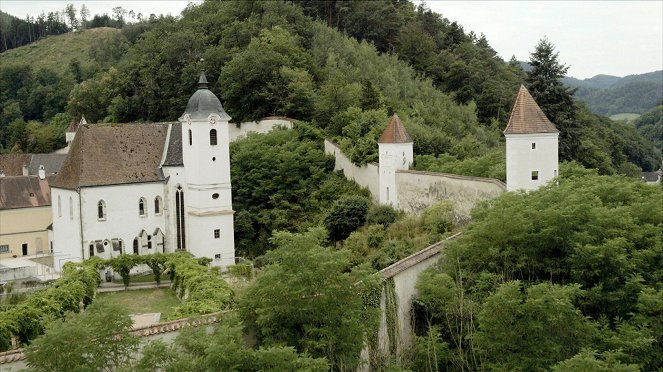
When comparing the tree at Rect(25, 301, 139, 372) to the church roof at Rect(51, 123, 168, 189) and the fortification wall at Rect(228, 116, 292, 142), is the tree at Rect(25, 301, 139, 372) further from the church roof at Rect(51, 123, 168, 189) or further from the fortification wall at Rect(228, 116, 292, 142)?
the fortification wall at Rect(228, 116, 292, 142)

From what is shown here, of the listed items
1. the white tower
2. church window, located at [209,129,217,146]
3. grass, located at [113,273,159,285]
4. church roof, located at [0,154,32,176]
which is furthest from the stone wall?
church roof, located at [0,154,32,176]

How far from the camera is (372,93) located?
46.9 m

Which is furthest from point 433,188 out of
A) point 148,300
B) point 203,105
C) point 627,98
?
point 627,98

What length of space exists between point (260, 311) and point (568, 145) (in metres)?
29.6

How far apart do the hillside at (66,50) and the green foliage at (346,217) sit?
80022mm

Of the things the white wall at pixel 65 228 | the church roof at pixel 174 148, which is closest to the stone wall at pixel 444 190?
the church roof at pixel 174 148

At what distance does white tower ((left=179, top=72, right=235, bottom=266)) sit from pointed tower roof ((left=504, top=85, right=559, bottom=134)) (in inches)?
657

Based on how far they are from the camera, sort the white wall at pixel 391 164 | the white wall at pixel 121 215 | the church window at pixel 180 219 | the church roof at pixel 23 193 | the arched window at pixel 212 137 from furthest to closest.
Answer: the church roof at pixel 23 193, the church window at pixel 180 219, the arched window at pixel 212 137, the white wall at pixel 121 215, the white wall at pixel 391 164

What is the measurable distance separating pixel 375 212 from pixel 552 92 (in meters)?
15.1

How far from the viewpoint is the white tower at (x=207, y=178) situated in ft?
132

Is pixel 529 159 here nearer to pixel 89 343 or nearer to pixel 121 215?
Answer: pixel 89 343

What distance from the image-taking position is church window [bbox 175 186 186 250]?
41656mm

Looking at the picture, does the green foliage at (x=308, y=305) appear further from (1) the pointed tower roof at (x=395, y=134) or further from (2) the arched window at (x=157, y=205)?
(2) the arched window at (x=157, y=205)

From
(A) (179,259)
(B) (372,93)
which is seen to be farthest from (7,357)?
(B) (372,93)
